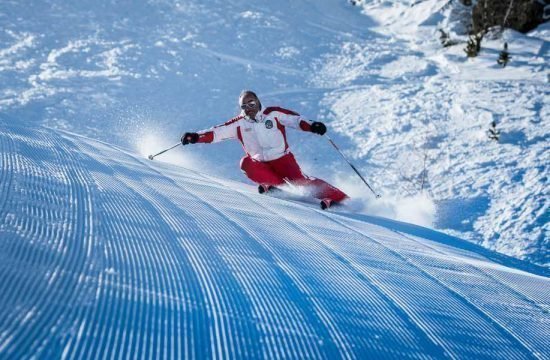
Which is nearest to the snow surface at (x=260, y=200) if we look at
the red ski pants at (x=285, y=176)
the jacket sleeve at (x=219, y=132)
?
the red ski pants at (x=285, y=176)

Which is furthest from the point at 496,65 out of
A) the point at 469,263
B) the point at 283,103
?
the point at 469,263

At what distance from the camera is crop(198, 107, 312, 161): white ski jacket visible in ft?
16.9

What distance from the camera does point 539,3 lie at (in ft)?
35.7

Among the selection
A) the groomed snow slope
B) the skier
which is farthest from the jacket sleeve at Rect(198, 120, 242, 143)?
the groomed snow slope

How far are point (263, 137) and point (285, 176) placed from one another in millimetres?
492

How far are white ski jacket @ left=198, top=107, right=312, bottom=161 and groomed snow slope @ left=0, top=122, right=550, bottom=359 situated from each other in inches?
80.2

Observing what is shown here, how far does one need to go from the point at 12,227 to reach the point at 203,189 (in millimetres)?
2166

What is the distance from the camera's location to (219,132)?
5184 millimetres

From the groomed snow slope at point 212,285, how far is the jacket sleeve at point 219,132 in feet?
6.40

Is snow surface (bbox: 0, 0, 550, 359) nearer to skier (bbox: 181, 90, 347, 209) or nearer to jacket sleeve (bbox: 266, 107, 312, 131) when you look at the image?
skier (bbox: 181, 90, 347, 209)

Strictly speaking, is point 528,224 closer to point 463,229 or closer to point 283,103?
point 463,229

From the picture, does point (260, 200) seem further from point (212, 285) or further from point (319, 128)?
point (212, 285)

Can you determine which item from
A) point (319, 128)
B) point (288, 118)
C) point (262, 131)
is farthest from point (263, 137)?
point (319, 128)

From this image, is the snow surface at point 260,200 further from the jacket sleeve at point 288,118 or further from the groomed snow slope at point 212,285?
the jacket sleeve at point 288,118
